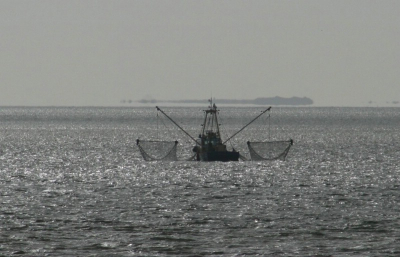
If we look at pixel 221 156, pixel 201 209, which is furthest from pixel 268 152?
pixel 201 209

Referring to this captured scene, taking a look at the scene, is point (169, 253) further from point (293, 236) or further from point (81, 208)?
point (81, 208)

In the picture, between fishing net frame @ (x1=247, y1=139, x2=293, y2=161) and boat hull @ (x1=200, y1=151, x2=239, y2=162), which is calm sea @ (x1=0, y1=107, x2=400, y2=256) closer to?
boat hull @ (x1=200, y1=151, x2=239, y2=162)

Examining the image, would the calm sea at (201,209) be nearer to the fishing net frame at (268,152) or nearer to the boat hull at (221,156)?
the boat hull at (221,156)

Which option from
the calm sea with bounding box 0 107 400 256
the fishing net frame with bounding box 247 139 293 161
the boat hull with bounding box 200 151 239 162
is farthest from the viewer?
the fishing net frame with bounding box 247 139 293 161

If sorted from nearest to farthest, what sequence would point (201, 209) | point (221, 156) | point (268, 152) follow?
point (201, 209), point (221, 156), point (268, 152)

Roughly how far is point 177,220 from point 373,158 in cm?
6674

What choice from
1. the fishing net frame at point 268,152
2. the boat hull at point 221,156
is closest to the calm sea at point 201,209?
the boat hull at point 221,156

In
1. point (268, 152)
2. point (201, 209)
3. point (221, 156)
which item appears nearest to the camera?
point (201, 209)

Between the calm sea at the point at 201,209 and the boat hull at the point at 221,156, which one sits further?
the boat hull at the point at 221,156

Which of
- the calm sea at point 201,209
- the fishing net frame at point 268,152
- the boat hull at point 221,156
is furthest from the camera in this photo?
the fishing net frame at point 268,152

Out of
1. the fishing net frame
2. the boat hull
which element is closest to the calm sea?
the boat hull

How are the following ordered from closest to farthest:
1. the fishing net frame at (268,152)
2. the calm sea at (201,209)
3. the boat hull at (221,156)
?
the calm sea at (201,209)
the boat hull at (221,156)
the fishing net frame at (268,152)

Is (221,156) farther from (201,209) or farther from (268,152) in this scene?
(201,209)

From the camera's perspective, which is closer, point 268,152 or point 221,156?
point 221,156
